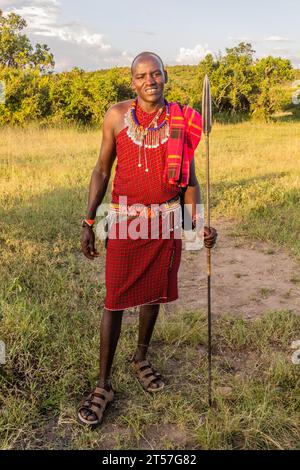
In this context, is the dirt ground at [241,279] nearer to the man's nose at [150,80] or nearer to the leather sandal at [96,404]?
the leather sandal at [96,404]

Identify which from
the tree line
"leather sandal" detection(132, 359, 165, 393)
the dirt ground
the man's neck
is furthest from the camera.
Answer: the tree line

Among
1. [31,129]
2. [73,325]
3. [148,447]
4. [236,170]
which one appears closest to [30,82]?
[31,129]

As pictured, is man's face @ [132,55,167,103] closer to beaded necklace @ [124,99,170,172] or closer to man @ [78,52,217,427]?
man @ [78,52,217,427]

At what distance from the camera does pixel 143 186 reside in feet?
7.98

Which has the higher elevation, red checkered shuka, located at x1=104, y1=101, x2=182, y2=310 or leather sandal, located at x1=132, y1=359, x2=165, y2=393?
red checkered shuka, located at x1=104, y1=101, x2=182, y2=310

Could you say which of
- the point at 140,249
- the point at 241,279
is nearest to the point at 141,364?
the point at 140,249

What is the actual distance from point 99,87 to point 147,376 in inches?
541

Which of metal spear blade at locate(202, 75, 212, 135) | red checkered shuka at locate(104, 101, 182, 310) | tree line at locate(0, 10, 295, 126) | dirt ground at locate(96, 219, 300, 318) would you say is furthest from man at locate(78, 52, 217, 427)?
tree line at locate(0, 10, 295, 126)

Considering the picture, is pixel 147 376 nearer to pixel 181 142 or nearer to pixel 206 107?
pixel 181 142

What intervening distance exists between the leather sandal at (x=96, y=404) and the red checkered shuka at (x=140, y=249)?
0.45 meters

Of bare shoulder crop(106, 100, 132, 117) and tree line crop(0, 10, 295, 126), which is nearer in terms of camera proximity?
bare shoulder crop(106, 100, 132, 117)

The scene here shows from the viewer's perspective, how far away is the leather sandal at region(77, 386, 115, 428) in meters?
2.42

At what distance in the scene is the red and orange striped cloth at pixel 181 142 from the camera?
7.68 feet

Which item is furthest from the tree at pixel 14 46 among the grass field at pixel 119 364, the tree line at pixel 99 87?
the grass field at pixel 119 364
